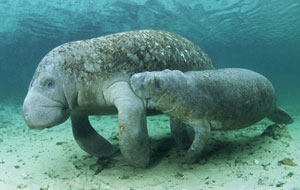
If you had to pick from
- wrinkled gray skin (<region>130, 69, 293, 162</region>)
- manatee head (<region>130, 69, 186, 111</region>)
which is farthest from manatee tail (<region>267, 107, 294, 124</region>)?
manatee head (<region>130, 69, 186, 111</region>)

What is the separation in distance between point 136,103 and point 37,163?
2.47 m

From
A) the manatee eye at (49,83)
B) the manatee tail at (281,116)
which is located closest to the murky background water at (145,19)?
the manatee tail at (281,116)

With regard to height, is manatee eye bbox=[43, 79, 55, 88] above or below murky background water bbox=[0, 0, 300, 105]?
below

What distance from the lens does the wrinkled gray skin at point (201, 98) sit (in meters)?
4.30

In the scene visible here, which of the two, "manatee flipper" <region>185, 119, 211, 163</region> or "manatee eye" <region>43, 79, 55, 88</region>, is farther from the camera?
"manatee flipper" <region>185, 119, 211, 163</region>

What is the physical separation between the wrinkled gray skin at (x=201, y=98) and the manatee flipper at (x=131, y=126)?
0.77 ft

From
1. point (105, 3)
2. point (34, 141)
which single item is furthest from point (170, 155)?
point (105, 3)

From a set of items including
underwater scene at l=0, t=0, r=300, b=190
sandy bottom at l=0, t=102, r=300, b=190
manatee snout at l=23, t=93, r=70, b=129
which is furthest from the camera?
underwater scene at l=0, t=0, r=300, b=190

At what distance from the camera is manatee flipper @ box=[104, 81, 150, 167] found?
393cm

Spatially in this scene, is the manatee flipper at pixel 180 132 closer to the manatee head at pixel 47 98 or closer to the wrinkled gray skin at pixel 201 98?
the wrinkled gray skin at pixel 201 98

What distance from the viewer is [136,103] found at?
4.14 metres

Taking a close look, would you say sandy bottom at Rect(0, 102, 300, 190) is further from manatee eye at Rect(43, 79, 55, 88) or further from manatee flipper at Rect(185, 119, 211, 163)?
manatee eye at Rect(43, 79, 55, 88)

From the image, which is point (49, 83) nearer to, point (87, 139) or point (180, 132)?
point (87, 139)

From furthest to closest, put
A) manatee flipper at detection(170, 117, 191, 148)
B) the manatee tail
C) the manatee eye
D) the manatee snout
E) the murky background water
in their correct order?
the murky background water, the manatee tail, manatee flipper at detection(170, 117, 191, 148), the manatee eye, the manatee snout
